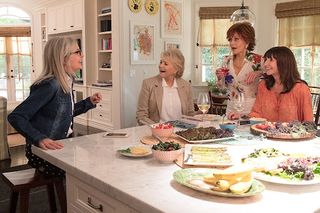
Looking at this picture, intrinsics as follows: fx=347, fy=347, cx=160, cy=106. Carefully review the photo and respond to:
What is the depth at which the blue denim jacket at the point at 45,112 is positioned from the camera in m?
1.88

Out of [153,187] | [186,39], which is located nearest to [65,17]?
[186,39]

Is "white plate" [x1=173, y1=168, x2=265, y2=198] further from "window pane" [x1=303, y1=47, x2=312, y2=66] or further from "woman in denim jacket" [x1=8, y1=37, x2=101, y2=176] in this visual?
"window pane" [x1=303, y1=47, x2=312, y2=66]

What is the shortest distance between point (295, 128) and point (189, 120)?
70 centimetres

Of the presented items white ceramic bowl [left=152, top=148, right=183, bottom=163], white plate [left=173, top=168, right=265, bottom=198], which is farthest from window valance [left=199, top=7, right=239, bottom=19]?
white plate [left=173, top=168, right=265, bottom=198]

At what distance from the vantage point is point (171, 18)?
19.2 feet

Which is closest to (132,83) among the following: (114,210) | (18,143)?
(18,143)

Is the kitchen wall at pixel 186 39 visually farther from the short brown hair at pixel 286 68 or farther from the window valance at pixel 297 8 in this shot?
the short brown hair at pixel 286 68

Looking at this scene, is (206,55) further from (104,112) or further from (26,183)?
(26,183)

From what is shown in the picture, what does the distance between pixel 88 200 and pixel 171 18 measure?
484 centimetres

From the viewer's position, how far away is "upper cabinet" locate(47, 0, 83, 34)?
6779 millimetres

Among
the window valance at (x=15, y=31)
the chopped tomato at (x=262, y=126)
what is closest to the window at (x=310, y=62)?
the chopped tomato at (x=262, y=126)

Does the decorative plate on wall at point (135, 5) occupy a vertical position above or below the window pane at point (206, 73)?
above

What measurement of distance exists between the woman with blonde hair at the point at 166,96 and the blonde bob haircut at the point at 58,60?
0.82 meters

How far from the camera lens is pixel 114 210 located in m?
1.25
